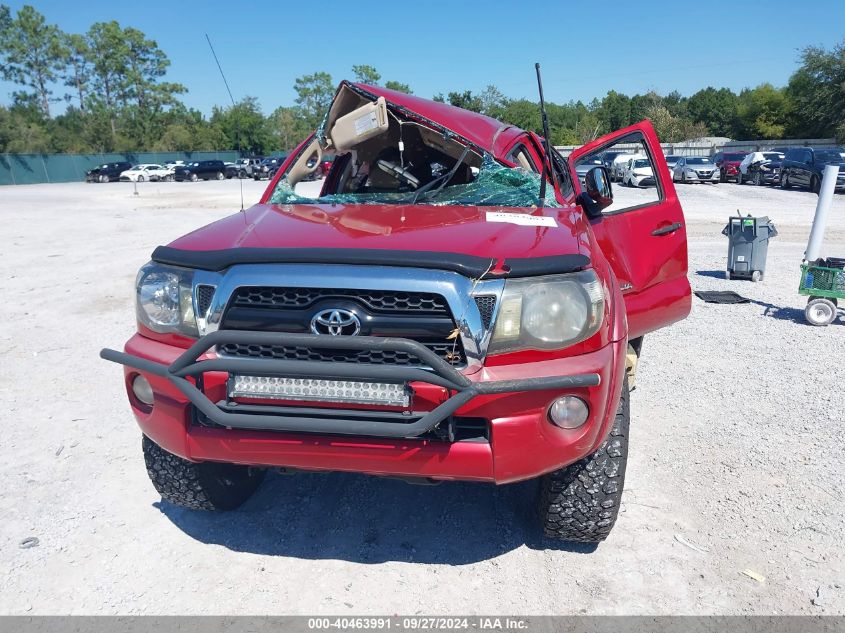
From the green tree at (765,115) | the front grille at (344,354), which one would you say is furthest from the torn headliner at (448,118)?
the green tree at (765,115)

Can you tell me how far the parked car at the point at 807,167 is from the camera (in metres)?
24.5

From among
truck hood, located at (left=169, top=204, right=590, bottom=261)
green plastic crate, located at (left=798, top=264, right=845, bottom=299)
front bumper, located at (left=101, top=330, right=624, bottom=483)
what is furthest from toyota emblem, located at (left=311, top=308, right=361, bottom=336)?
green plastic crate, located at (left=798, top=264, right=845, bottom=299)

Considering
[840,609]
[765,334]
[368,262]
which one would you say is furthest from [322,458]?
[765,334]

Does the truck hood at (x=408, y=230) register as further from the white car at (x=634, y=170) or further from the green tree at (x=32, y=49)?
the green tree at (x=32, y=49)

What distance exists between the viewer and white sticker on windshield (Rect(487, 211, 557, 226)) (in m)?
2.92

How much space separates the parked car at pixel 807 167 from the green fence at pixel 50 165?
176 feet

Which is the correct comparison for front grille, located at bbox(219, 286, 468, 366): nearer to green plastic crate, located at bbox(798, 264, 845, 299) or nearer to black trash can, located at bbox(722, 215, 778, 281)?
green plastic crate, located at bbox(798, 264, 845, 299)

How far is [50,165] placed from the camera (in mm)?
54438

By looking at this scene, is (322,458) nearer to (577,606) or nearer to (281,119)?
(577,606)

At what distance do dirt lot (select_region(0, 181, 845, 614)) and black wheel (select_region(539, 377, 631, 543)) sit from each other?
20cm

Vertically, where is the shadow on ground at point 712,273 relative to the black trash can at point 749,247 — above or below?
below

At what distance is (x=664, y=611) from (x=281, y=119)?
263ft

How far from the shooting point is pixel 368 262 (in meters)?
2.31

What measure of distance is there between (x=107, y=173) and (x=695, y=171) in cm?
4210
